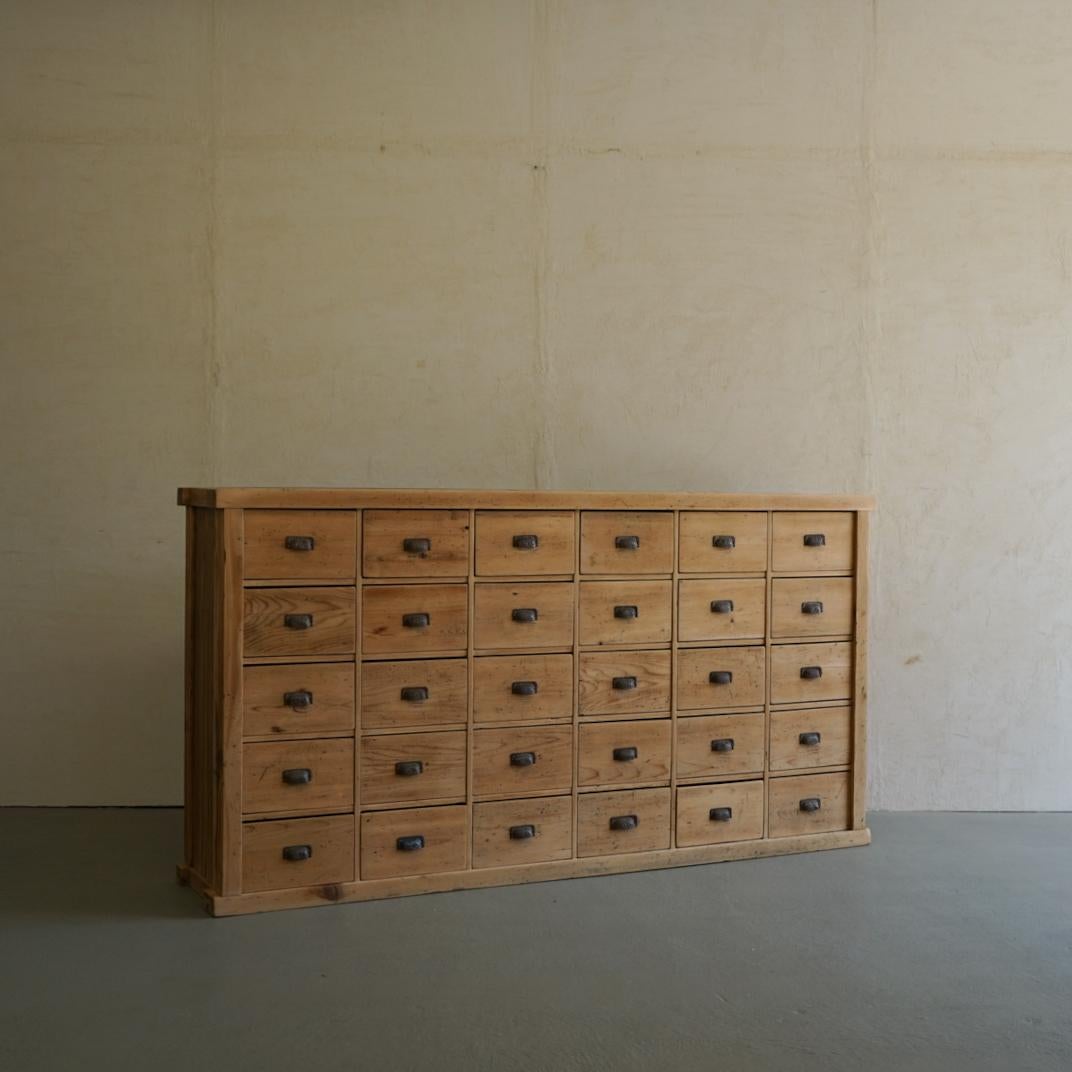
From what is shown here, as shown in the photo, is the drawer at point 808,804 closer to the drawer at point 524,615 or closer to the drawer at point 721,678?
the drawer at point 721,678

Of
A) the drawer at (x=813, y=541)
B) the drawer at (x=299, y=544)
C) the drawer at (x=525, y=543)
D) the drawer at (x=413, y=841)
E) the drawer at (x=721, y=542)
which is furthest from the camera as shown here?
the drawer at (x=813, y=541)

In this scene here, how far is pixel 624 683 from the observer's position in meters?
4.10

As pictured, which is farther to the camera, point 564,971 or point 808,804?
point 808,804

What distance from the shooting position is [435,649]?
387 centimetres

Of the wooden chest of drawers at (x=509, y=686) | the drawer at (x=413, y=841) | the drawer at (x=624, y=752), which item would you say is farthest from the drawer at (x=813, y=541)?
the drawer at (x=413, y=841)

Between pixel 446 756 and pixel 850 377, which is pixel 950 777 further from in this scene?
pixel 446 756

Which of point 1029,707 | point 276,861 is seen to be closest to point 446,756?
point 276,861

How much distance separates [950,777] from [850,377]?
153 cm

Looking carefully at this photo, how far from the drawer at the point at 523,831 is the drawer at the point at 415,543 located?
71 cm

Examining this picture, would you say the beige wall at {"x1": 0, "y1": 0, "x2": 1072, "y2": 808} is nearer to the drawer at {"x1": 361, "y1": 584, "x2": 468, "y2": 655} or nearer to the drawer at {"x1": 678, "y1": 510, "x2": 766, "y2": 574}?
the drawer at {"x1": 678, "y1": 510, "x2": 766, "y2": 574}

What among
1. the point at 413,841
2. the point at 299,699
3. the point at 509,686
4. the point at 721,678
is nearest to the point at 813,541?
the point at 721,678

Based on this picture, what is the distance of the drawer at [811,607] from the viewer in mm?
→ 4301

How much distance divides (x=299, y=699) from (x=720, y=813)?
4.57ft

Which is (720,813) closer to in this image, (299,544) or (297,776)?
(297,776)
